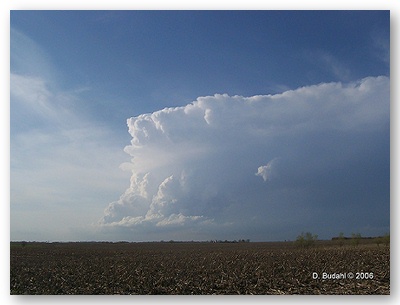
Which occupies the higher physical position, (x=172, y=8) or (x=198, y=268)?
(x=172, y=8)

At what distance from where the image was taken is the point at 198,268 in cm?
1099

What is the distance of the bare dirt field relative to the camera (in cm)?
1004

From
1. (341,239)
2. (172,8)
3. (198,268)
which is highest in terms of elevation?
(172,8)

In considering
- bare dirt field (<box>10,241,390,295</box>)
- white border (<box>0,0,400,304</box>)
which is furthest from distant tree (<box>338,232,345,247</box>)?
white border (<box>0,0,400,304</box>)

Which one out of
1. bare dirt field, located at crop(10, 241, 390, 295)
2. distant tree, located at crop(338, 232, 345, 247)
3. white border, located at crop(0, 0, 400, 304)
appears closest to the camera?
white border, located at crop(0, 0, 400, 304)

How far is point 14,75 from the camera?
1002 cm

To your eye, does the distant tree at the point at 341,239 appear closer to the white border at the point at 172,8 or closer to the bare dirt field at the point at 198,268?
the bare dirt field at the point at 198,268

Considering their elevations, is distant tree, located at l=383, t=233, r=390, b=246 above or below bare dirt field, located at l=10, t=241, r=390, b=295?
above

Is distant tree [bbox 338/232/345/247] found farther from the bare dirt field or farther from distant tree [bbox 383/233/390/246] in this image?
distant tree [bbox 383/233/390/246]

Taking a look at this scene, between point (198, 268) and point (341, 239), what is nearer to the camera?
point (341, 239)

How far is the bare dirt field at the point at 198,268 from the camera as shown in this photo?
32.9ft

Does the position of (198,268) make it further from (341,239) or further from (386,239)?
(386,239)

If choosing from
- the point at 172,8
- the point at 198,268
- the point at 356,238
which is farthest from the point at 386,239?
the point at 172,8

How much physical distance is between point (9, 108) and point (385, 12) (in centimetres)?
755
